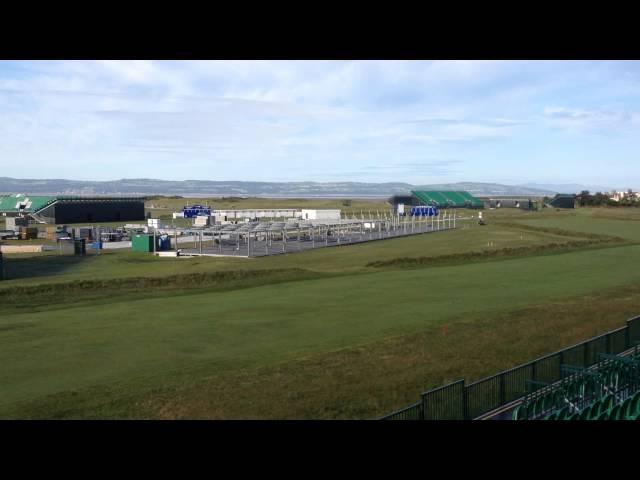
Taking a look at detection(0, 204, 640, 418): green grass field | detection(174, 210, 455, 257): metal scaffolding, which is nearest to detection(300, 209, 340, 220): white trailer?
detection(174, 210, 455, 257): metal scaffolding

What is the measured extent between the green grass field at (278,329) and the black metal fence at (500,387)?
5.85ft

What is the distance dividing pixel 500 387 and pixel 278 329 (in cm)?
1066

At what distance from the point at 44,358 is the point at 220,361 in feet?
17.6

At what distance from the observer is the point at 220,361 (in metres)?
19.5

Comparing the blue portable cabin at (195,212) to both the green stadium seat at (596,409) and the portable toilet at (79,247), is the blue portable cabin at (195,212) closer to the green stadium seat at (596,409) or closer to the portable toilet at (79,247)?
the portable toilet at (79,247)

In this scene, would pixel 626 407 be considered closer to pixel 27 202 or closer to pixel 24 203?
pixel 27 202

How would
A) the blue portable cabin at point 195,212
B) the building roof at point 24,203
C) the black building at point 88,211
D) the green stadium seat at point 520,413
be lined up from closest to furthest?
1. the green stadium seat at point 520,413
2. the blue portable cabin at point 195,212
3. the black building at point 88,211
4. the building roof at point 24,203

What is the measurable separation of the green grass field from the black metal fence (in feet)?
5.85

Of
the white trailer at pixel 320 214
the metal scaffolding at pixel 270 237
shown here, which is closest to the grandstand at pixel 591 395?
the metal scaffolding at pixel 270 237

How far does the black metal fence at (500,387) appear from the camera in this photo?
44.4 ft

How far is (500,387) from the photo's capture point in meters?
14.8

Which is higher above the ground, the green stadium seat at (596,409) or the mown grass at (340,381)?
the green stadium seat at (596,409)
